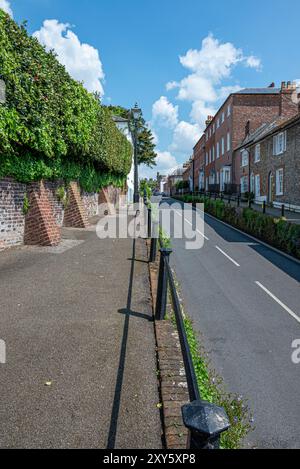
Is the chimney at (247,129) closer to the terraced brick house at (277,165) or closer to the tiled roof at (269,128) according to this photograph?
the tiled roof at (269,128)

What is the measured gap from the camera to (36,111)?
1003 centimetres

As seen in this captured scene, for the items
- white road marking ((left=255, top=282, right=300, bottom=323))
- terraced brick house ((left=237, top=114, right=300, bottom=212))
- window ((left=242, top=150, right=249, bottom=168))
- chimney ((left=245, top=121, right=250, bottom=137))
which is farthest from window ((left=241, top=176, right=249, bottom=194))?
white road marking ((left=255, top=282, right=300, bottom=323))

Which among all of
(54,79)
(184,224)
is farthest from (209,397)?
(184,224)

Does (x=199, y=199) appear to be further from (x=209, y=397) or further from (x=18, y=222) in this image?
(x=209, y=397)

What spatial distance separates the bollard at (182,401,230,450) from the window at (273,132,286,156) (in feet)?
91.4

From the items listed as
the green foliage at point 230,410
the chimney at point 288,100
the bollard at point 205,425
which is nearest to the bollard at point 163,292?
the green foliage at point 230,410

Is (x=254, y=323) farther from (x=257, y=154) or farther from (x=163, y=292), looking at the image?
(x=257, y=154)

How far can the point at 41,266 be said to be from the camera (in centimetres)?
842

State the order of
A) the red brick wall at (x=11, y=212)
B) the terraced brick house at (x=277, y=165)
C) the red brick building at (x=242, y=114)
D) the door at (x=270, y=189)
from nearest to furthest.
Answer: the red brick wall at (x=11, y=212) < the terraced brick house at (x=277, y=165) < the door at (x=270, y=189) < the red brick building at (x=242, y=114)

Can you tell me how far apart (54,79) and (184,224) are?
534 inches

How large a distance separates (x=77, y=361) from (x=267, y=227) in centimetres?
1500

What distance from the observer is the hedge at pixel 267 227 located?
47.1 feet

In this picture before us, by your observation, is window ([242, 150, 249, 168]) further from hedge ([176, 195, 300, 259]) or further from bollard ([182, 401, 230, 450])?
bollard ([182, 401, 230, 450])

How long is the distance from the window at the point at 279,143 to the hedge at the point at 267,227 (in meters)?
6.97
